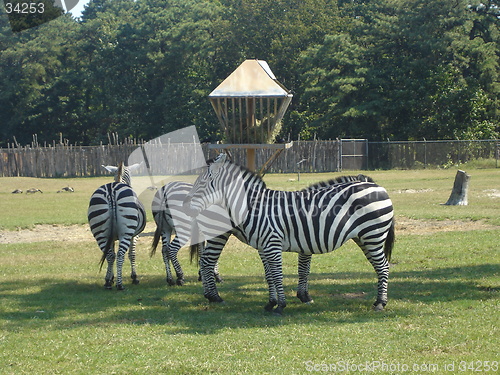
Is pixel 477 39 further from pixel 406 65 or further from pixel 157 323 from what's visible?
pixel 157 323

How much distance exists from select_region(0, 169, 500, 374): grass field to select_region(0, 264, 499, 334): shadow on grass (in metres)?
0.02

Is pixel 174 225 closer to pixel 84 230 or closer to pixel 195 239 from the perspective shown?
pixel 195 239

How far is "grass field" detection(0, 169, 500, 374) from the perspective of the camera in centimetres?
598

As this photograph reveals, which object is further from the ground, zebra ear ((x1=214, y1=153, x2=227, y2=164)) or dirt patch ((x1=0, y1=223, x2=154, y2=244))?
zebra ear ((x1=214, y1=153, x2=227, y2=164))

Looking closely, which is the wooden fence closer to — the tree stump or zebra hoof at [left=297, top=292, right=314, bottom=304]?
the tree stump

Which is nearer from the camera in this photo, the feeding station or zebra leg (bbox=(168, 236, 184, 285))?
zebra leg (bbox=(168, 236, 184, 285))

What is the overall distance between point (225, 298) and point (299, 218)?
1941mm

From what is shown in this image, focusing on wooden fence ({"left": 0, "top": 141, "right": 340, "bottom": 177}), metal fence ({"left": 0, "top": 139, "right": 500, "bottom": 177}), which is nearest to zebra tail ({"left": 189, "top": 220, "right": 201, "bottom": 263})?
wooden fence ({"left": 0, "top": 141, "right": 340, "bottom": 177})

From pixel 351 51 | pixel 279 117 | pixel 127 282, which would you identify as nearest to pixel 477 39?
pixel 351 51

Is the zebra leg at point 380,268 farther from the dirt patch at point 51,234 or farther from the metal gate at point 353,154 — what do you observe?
the metal gate at point 353,154

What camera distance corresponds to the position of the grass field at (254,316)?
236 inches

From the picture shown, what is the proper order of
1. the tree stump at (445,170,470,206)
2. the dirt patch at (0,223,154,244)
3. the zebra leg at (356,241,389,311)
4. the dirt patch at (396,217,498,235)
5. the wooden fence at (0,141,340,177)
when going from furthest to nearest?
the wooden fence at (0,141,340,177)
the tree stump at (445,170,470,206)
the dirt patch at (0,223,154,244)
the dirt patch at (396,217,498,235)
the zebra leg at (356,241,389,311)

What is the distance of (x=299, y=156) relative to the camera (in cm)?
4056

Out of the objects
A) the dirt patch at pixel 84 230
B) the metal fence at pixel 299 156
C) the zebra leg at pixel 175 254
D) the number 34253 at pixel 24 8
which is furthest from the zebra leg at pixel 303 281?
the metal fence at pixel 299 156
